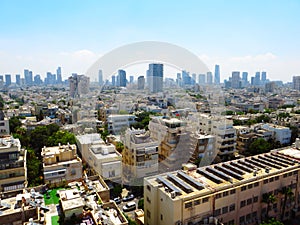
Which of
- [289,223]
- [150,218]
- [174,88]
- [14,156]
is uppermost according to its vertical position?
[174,88]

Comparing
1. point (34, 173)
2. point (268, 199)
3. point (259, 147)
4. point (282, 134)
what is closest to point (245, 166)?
point (268, 199)

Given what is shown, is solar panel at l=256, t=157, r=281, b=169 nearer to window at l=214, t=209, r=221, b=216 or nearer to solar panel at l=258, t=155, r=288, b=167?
solar panel at l=258, t=155, r=288, b=167

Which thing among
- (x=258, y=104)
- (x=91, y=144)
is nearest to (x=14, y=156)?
(x=91, y=144)

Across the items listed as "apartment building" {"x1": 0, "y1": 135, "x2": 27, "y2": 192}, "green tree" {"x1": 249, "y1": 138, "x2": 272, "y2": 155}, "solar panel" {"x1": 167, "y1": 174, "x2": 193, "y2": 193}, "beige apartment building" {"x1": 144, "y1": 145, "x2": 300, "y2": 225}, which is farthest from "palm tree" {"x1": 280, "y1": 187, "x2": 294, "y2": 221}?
"apartment building" {"x1": 0, "y1": 135, "x2": 27, "y2": 192}

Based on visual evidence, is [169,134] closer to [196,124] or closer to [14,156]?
[196,124]

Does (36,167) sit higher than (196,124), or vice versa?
(196,124)

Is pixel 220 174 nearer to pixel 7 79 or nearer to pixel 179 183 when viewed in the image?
pixel 179 183

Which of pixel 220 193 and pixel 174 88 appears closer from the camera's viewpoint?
pixel 220 193
